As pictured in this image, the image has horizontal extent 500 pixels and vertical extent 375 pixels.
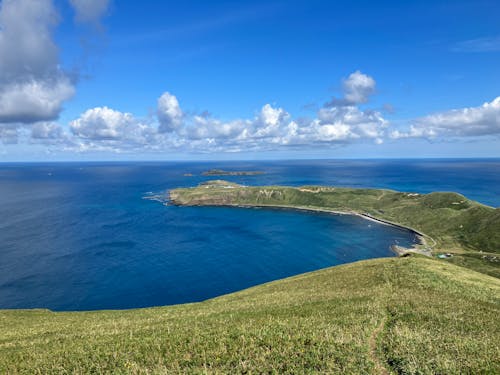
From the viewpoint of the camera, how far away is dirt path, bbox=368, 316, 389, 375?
15168 mm

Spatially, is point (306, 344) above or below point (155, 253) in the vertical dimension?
above

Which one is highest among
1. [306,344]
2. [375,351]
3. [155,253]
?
[306,344]

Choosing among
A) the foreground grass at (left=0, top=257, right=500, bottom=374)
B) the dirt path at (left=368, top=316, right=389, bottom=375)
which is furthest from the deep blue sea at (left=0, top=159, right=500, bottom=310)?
the dirt path at (left=368, top=316, right=389, bottom=375)

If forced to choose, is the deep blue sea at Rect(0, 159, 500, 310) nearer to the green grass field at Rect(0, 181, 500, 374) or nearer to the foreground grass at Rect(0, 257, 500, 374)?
the green grass field at Rect(0, 181, 500, 374)

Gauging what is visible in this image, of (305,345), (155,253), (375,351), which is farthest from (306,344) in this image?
(155,253)

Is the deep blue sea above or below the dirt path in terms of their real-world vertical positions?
below

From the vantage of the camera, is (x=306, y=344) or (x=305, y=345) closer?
(x=305, y=345)

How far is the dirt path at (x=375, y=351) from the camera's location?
597 inches

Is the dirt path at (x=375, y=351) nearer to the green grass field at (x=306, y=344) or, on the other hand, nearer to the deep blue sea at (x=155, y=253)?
the green grass field at (x=306, y=344)

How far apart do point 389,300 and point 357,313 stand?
25.3 ft

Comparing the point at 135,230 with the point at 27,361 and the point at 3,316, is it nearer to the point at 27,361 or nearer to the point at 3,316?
the point at 3,316

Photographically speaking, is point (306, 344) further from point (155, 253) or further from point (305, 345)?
point (155, 253)

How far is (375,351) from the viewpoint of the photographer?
1716cm

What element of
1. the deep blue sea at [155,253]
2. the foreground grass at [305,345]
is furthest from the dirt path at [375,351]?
the deep blue sea at [155,253]
